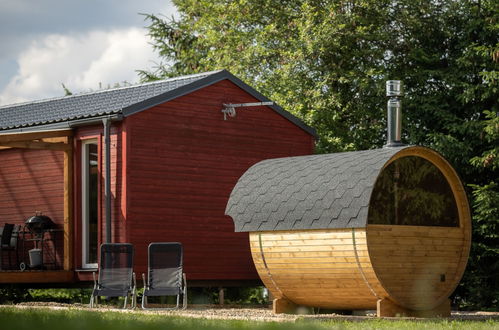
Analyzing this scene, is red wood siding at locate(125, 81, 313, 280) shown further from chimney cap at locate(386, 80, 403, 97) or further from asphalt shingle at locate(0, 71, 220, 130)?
chimney cap at locate(386, 80, 403, 97)

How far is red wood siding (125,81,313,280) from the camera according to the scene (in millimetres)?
14641

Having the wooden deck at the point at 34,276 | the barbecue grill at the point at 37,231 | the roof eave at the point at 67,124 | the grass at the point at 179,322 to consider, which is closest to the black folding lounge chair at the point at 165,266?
the wooden deck at the point at 34,276

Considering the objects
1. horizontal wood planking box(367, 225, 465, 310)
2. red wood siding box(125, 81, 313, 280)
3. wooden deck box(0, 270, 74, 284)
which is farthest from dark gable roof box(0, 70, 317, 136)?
horizontal wood planking box(367, 225, 465, 310)

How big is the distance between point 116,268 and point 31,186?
3.30m

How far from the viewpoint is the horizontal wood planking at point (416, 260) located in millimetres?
11516

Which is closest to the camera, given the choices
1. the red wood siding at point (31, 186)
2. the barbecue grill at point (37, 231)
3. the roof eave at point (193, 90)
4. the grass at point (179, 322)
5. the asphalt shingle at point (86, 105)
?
the grass at point (179, 322)

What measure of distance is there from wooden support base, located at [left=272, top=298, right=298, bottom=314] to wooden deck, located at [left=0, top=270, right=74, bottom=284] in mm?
4043

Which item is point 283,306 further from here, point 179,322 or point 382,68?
point 382,68

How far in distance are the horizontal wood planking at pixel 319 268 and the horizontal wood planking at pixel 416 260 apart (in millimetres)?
217

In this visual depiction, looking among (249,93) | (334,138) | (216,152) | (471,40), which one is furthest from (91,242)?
(471,40)

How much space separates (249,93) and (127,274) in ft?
14.8

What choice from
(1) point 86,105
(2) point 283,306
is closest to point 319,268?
(2) point 283,306

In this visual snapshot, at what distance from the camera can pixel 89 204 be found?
15.0 m

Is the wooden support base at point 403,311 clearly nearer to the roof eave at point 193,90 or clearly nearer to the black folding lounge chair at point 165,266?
the black folding lounge chair at point 165,266
